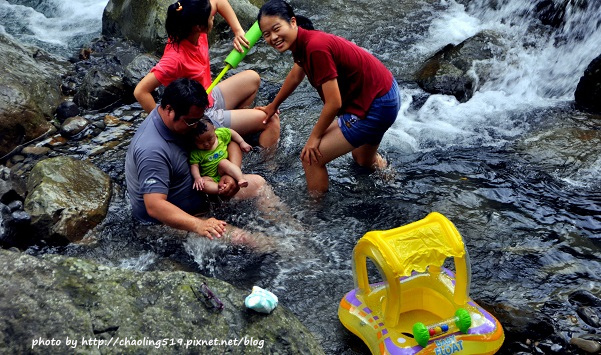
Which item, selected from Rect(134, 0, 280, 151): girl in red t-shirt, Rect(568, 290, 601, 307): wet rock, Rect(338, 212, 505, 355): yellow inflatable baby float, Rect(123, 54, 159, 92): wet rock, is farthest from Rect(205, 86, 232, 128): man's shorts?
Rect(568, 290, 601, 307): wet rock

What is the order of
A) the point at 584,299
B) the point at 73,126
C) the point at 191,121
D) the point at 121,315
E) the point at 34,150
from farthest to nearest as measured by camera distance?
1. the point at 73,126
2. the point at 34,150
3. the point at 191,121
4. the point at 584,299
5. the point at 121,315

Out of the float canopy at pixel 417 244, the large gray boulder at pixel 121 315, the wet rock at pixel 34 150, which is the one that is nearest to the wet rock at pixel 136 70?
the wet rock at pixel 34 150

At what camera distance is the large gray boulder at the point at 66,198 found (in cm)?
456

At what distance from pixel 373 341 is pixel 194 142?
1911mm

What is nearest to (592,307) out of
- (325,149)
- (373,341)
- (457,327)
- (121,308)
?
(457,327)

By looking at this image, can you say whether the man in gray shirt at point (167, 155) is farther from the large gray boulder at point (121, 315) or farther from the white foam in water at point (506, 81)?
the white foam in water at point (506, 81)

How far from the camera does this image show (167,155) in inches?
161

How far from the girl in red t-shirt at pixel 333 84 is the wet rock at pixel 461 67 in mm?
2153

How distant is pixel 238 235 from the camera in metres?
4.41

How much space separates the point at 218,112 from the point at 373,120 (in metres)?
1.52

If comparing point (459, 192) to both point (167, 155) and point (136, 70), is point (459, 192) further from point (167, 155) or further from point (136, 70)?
point (136, 70)

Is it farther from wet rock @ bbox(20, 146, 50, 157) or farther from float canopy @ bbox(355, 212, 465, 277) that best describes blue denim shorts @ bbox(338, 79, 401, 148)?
wet rock @ bbox(20, 146, 50, 157)

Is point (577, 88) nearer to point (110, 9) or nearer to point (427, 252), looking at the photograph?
point (427, 252)

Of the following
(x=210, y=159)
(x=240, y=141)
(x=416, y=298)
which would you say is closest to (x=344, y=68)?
(x=240, y=141)
